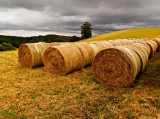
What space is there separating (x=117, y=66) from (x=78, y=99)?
2.48 meters

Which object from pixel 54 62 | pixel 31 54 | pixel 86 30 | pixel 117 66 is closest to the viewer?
pixel 117 66

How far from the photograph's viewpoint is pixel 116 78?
5629 millimetres

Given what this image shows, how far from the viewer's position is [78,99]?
14.6 feet

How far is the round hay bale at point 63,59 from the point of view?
7.29 m

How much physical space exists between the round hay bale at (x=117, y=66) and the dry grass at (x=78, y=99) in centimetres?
39

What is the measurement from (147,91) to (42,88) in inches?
184

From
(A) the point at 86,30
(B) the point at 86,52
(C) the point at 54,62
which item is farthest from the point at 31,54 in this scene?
(A) the point at 86,30

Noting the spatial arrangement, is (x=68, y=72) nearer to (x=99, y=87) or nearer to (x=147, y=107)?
(x=99, y=87)

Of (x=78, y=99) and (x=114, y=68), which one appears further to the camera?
(x=114, y=68)

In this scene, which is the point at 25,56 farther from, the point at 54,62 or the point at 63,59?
the point at 63,59

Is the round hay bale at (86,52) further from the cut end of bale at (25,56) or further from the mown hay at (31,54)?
the cut end of bale at (25,56)

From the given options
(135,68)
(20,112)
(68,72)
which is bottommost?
(20,112)

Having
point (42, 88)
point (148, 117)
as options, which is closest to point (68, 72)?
point (42, 88)

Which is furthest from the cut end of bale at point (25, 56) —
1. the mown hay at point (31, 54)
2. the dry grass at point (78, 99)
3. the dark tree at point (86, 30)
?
the dark tree at point (86, 30)
